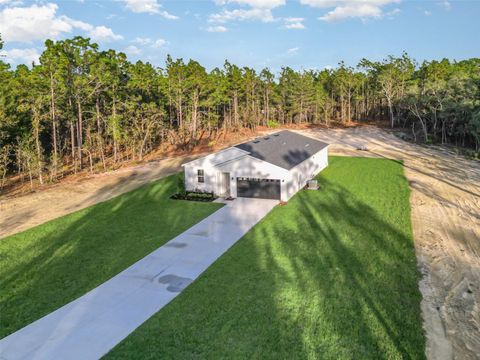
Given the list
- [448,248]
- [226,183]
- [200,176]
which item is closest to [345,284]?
[448,248]

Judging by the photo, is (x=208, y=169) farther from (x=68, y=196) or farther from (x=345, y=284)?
(x=345, y=284)

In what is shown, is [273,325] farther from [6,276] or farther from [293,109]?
[293,109]

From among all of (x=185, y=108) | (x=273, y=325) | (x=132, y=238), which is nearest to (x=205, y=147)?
(x=185, y=108)

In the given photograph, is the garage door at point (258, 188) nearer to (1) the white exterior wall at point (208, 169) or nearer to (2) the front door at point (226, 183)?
(2) the front door at point (226, 183)

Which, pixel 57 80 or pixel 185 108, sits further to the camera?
pixel 185 108

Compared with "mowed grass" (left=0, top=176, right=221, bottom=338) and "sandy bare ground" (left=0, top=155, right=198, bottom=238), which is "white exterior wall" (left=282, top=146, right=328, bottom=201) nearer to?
"mowed grass" (left=0, top=176, right=221, bottom=338)
